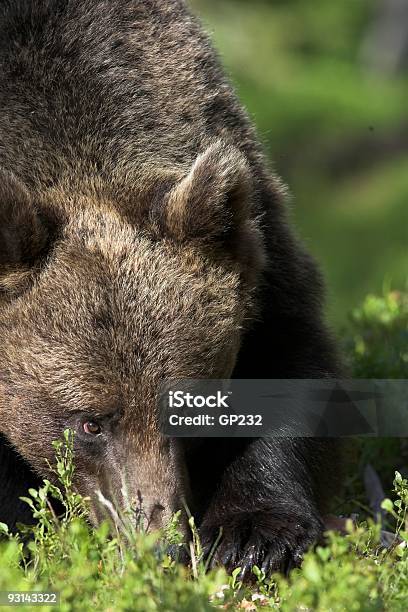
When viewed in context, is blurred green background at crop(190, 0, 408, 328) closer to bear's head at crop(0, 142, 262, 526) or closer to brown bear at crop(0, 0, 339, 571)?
brown bear at crop(0, 0, 339, 571)

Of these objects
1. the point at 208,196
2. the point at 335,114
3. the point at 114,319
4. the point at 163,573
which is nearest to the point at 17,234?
the point at 114,319

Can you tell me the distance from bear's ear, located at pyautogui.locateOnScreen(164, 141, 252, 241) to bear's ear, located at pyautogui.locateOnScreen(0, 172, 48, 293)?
629 mm

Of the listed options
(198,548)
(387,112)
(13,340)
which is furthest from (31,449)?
(387,112)

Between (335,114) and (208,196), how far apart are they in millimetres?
24723

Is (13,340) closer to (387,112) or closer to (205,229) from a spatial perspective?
(205,229)

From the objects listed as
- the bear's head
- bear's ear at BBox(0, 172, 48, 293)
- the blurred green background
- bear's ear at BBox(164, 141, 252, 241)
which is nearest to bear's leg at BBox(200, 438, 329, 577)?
the bear's head

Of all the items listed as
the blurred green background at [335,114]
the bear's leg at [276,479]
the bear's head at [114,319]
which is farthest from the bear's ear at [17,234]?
the blurred green background at [335,114]

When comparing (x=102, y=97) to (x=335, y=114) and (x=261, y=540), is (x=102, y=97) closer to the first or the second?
(x=261, y=540)

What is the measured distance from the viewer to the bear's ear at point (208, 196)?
5629mm

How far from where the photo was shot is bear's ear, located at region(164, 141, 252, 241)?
Answer: 5629 mm

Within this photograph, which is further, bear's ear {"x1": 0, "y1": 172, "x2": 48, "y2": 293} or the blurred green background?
the blurred green background

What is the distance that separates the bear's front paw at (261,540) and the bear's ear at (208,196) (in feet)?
4.57

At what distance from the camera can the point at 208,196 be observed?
18.5ft

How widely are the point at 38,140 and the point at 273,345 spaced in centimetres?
171
